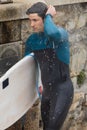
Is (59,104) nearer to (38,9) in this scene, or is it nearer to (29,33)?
(29,33)

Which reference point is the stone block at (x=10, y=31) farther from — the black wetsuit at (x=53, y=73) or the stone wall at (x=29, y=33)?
the black wetsuit at (x=53, y=73)

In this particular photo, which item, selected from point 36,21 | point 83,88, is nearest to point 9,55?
point 36,21

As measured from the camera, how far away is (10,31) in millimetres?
5051

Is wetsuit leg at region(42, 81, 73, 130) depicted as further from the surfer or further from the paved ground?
the paved ground

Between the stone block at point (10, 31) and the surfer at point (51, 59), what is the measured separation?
0.16 m

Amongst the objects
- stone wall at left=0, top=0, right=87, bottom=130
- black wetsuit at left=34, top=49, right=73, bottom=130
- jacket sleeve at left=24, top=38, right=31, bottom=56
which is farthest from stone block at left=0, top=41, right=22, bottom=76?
black wetsuit at left=34, top=49, right=73, bottom=130

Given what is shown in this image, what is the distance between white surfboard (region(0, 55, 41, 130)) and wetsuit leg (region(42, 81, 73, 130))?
284mm

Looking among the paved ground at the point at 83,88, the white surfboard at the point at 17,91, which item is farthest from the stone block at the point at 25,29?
the paved ground at the point at 83,88

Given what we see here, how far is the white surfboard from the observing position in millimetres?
4719

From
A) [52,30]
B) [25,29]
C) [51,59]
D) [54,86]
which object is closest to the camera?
[52,30]

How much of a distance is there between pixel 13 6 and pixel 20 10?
0.10 meters

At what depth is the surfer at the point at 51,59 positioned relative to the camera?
15.5 ft

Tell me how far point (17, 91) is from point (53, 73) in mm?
402

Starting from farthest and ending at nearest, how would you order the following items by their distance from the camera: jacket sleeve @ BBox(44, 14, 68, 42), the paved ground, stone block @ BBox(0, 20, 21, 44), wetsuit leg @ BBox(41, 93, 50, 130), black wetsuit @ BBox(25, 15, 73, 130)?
the paved ground → wetsuit leg @ BBox(41, 93, 50, 130) → stone block @ BBox(0, 20, 21, 44) → black wetsuit @ BBox(25, 15, 73, 130) → jacket sleeve @ BBox(44, 14, 68, 42)
